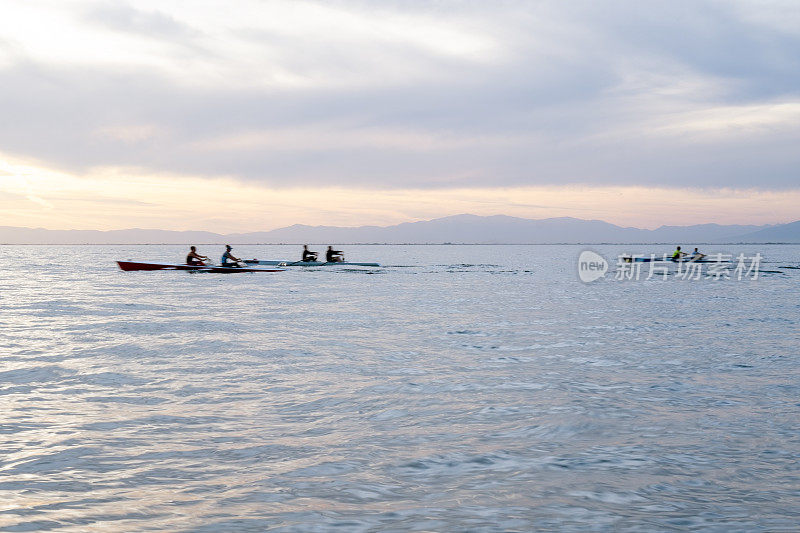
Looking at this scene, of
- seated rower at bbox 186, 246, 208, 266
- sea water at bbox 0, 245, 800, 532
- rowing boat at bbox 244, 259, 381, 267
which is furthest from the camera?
rowing boat at bbox 244, 259, 381, 267

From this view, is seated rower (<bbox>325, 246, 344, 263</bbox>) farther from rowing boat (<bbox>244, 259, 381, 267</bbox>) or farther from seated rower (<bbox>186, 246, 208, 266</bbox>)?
seated rower (<bbox>186, 246, 208, 266</bbox>)

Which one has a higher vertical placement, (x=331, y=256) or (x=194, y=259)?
(x=331, y=256)

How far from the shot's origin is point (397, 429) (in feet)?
29.9

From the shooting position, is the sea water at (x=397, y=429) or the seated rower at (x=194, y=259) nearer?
the sea water at (x=397, y=429)

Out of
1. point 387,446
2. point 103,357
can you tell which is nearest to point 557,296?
point 103,357

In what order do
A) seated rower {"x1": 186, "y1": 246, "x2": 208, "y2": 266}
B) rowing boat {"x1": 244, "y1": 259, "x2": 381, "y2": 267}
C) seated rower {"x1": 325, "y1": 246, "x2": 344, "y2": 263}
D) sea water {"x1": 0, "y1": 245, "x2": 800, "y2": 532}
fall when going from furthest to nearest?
seated rower {"x1": 325, "y1": 246, "x2": 344, "y2": 263} → rowing boat {"x1": 244, "y1": 259, "x2": 381, "y2": 267} → seated rower {"x1": 186, "y1": 246, "x2": 208, "y2": 266} → sea water {"x1": 0, "y1": 245, "x2": 800, "y2": 532}

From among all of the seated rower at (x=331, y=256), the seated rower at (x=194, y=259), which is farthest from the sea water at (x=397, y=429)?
the seated rower at (x=331, y=256)

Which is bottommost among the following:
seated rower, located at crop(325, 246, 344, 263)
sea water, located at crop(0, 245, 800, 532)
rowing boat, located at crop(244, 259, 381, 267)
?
sea water, located at crop(0, 245, 800, 532)

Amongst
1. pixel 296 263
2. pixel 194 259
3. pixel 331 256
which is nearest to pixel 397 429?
→ pixel 194 259

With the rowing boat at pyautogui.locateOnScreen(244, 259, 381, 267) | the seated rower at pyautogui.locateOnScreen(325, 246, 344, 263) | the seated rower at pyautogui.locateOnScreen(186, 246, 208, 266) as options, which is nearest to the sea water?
the seated rower at pyautogui.locateOnScreen(186, 246, 208, 266)

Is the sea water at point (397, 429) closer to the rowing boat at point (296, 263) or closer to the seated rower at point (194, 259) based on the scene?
the seated rower at point (194, 259)

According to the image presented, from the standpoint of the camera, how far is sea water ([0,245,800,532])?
6.14 m

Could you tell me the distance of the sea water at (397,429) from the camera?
20.1ft

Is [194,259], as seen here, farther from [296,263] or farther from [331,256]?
[331,256]
